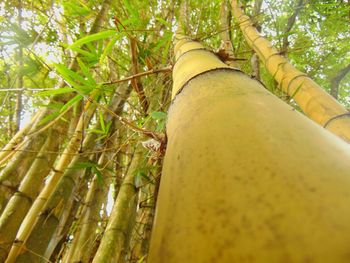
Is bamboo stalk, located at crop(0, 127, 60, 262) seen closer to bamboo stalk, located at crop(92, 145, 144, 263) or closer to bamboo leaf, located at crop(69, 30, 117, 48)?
bamboo stalk, located at crop(92, 145, 144, 263)

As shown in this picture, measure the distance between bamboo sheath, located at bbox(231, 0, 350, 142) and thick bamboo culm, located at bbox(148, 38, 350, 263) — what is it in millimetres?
471

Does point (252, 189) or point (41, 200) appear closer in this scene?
point (252, 189)

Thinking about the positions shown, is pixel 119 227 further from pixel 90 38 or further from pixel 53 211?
pixel 90 38

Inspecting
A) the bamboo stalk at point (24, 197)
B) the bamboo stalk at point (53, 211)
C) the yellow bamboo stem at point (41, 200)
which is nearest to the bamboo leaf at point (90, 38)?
the yellow bamboo stem at point (41, 200)

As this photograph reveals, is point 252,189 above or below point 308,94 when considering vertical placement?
below

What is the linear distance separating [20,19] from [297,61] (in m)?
2.11

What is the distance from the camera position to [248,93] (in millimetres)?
355

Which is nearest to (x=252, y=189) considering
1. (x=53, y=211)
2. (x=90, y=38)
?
(x=90, y=38)

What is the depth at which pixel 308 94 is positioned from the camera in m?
1.05

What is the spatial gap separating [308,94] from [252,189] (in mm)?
934

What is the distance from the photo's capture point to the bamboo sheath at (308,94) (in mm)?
828

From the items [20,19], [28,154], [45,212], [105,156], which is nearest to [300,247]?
[45,212]

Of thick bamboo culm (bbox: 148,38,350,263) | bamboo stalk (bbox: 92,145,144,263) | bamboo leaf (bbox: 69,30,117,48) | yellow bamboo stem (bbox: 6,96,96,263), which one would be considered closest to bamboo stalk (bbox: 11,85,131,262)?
yellow bamboo stem (bbox: 6,96,96,263)

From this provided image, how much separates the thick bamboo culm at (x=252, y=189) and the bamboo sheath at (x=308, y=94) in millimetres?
471
